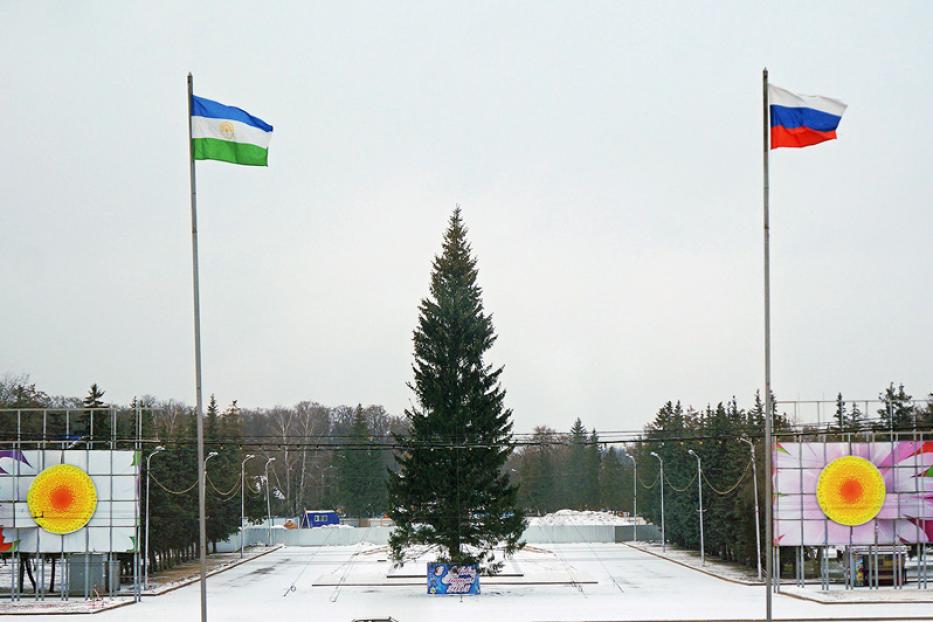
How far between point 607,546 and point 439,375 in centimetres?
5003

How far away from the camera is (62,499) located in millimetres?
52656

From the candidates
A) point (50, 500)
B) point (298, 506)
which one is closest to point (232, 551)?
point (298, 506)

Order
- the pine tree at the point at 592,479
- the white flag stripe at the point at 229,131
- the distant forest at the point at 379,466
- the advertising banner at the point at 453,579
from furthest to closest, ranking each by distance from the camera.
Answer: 1. the pine tree at the point at 592,479
2. the distant forest at the point at 379,466
3. the advertising banner at the point at 453,579
4. the white flag stripe at the point at 229,131

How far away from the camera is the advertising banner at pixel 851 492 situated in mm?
53438

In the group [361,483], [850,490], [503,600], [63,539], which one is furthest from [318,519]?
[850,490]

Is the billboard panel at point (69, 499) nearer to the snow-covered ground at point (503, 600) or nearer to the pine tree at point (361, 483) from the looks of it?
the snow-covered ground at point (503, 600)

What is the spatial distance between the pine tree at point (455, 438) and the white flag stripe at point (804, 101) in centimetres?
3469

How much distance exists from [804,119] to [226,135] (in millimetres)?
11820

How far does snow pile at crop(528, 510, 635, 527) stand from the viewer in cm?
12142

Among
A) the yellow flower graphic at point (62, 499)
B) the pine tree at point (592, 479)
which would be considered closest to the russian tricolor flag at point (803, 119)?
the yellow flower graphic at point (62, 499)

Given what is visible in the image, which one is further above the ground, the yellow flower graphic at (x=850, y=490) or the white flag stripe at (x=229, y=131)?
the white flag stripe at (x=229, y=131)

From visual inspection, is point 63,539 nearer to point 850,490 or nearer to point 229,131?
point 229,131

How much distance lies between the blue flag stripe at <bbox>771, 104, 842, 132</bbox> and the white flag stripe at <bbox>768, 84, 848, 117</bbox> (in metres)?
0.08

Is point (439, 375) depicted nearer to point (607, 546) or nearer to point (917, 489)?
point (917, 489)
